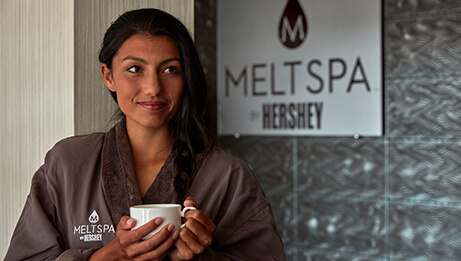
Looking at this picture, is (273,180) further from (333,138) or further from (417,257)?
(417,257)

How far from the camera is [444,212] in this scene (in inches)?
121

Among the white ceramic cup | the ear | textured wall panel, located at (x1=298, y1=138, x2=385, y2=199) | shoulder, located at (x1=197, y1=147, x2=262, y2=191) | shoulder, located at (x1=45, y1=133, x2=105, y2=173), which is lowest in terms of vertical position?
textured wall panel, located at (x1=298, y1=138, x2=385, y2=199)

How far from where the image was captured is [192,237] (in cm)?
99

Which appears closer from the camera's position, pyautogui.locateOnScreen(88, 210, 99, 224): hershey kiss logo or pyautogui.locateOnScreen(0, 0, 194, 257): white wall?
pyautogui.locateOnScreen(88, 210, 99, 224): hershey kiss logo

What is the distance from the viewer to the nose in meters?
1.13

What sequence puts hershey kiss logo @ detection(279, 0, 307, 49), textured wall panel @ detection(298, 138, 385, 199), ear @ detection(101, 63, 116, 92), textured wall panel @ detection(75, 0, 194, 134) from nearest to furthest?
ear @ detection(101, 63, 116, 92), textured wall panel @ detection(75, 0, 194, 134), textured wall panel @ detection(298, 138, 385, 199), hershey kiss logo @ detection(279, 0, 307, 49)

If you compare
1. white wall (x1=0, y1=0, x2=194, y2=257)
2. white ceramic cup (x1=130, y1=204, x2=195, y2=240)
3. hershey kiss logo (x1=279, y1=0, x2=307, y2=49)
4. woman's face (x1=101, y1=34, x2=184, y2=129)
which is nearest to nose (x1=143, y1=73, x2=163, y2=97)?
woman's face (x1=101, y1=34, x2=184, y2=129)

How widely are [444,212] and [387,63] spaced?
0.92 m

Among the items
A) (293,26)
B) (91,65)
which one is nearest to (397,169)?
(293,26)

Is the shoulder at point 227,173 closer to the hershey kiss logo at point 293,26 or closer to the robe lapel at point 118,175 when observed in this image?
the robe lapel at point 118,175

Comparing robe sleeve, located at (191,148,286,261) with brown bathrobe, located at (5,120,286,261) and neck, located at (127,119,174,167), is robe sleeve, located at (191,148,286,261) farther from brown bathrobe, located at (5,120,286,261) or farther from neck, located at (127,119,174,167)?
neck, located at (127,119,174,167)

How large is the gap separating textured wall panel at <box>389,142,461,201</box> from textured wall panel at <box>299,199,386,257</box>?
207 millimetres

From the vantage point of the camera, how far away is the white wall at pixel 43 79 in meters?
1.47

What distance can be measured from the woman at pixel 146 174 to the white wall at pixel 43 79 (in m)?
0.24
